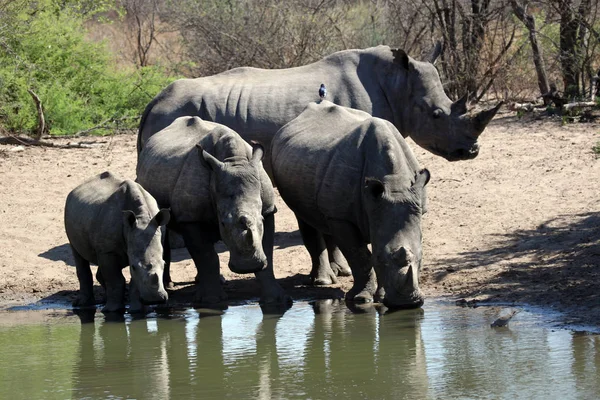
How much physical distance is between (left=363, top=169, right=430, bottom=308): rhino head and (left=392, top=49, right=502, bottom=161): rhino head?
291 cm

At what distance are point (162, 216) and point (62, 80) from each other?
896cm

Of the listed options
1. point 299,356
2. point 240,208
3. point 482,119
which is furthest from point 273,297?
point 482,119

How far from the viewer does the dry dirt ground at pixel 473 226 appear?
1072cm

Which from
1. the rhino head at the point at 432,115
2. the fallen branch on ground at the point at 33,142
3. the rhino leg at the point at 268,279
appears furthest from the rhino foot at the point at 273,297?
the fallen branch on ground at the point at 33,142

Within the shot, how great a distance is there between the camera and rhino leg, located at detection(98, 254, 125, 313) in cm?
1030

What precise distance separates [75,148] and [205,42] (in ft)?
15.0

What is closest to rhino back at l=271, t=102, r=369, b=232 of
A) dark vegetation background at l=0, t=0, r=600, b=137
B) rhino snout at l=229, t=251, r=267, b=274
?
rhino snout at l=229, t=251, r=267, b=274

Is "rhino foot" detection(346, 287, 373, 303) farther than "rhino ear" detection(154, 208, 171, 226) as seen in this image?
Yes

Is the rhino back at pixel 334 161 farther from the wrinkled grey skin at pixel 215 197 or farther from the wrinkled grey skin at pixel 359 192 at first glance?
the wrinkled grey skin at pixel 215 197

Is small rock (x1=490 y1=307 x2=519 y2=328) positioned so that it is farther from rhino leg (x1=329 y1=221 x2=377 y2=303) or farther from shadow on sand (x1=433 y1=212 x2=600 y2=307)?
rhino leg (x1=329 y1=221 x2=377 y2=303)

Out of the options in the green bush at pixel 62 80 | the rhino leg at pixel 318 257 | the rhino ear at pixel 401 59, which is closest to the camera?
the rhino leg at pixel 318 257

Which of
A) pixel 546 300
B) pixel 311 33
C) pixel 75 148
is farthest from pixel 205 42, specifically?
pixel 546 300

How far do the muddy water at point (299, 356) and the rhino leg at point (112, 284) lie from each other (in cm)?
15

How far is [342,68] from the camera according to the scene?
502 inches
